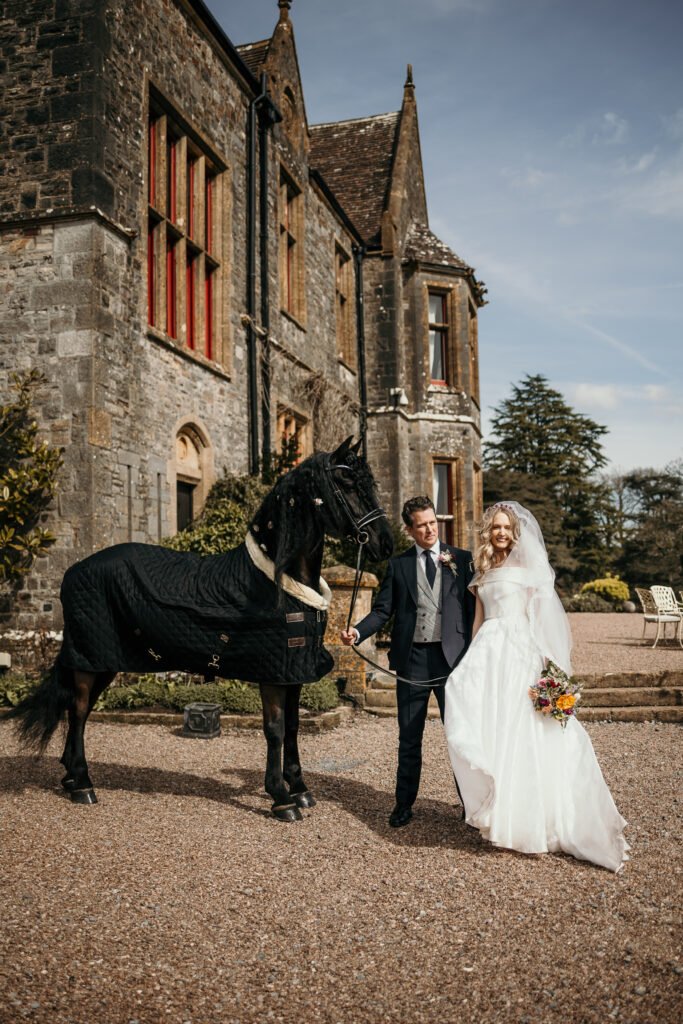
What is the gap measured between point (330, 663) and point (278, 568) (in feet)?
2.29

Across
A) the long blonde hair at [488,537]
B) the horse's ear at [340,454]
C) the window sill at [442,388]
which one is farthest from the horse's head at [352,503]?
the window sill at [442,388]

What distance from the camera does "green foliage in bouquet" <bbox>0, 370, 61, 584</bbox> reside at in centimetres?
841

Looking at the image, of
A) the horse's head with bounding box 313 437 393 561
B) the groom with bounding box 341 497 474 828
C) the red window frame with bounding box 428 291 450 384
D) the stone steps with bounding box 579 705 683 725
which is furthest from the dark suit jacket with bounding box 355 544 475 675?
the red window frame with bounding box 428 291 450 384

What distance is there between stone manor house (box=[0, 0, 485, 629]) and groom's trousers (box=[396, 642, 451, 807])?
15.7 ft

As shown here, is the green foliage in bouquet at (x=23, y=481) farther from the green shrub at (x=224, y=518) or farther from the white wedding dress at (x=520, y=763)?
the white wedding dress at (x=520, y=763)

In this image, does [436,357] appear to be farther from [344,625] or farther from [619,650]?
[344,625]

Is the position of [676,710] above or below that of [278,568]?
below

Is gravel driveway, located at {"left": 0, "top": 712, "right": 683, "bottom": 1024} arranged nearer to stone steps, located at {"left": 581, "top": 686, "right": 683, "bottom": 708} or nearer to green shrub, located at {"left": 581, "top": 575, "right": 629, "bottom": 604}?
stone steps, located at {"left": 581, "top": 686, "right": 683, "bottom": 708}

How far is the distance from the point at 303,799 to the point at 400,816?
0.63 m

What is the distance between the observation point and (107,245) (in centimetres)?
898

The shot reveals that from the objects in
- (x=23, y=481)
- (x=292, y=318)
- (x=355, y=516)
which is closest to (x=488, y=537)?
(x=355, y=516)

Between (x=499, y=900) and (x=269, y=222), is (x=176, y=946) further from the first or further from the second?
(x=269, y=222)

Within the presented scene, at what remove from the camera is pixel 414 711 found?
4.76m

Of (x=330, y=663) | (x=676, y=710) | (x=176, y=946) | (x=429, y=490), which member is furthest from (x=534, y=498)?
(x=176, y=946)
